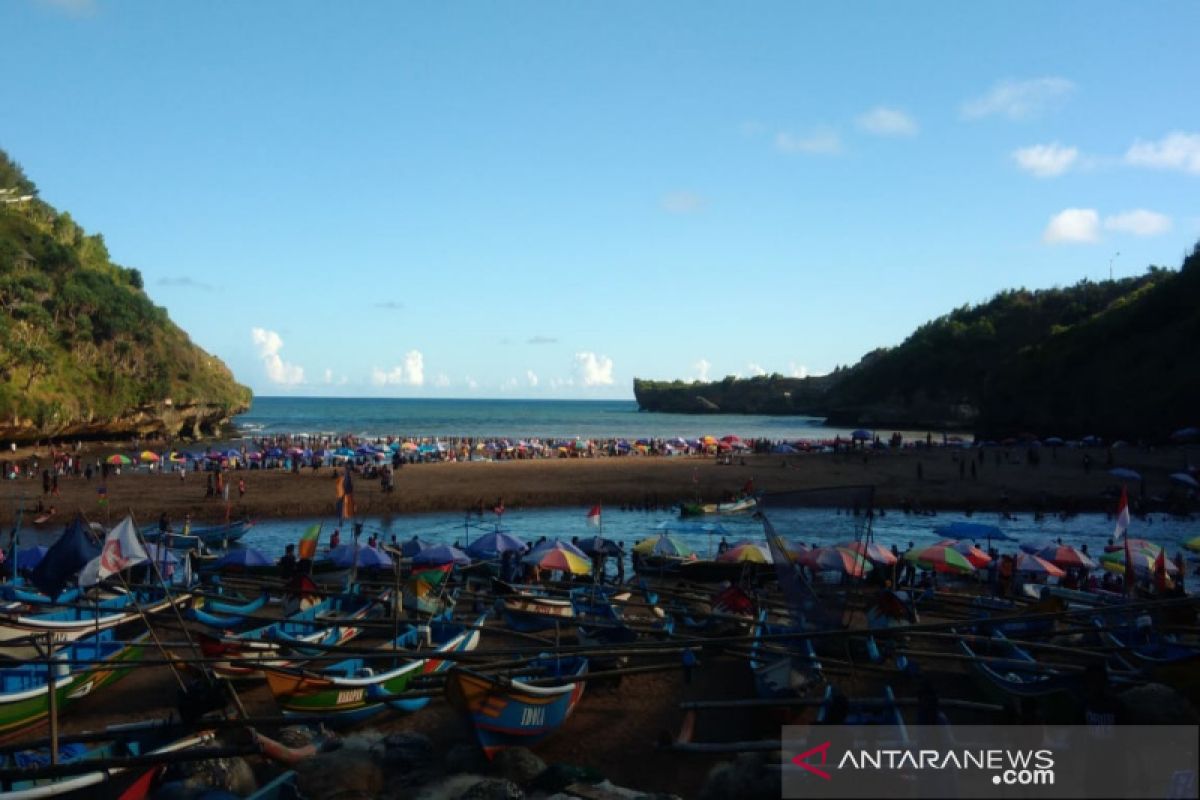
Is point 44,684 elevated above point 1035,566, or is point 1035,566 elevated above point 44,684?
point 1035,566

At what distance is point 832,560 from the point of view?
11.2 meters

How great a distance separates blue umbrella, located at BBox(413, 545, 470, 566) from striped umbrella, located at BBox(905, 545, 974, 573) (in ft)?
43.0

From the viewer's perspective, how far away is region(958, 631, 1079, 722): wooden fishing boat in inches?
435

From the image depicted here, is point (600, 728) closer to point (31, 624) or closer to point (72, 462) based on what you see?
point (31, 624)

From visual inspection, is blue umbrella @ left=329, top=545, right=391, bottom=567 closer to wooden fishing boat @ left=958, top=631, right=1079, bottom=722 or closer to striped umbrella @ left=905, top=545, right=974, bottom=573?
striped umbrella @ left=905, top=545, right=974, bottom=573

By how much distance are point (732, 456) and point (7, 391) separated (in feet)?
171

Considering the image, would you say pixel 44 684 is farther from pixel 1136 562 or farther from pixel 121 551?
pixel 1136 562

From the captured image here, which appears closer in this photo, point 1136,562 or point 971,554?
point 1136,562

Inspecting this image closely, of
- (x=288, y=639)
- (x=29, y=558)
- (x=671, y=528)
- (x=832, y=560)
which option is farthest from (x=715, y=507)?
(x=288, y=639)

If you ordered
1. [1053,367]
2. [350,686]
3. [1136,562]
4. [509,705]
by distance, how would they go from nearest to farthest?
[509,705] → [350,686] → [1136,562] → [1053,367]

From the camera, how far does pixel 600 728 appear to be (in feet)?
46.8

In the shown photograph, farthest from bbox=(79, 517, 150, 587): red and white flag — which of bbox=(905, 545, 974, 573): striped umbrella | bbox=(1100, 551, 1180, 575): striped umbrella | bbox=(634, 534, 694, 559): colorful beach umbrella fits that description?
bbox=(1100, 551, 1180, 575): striped umbrella

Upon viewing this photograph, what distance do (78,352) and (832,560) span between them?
7772 cm

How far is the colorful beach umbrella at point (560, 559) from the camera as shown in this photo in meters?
21.5
